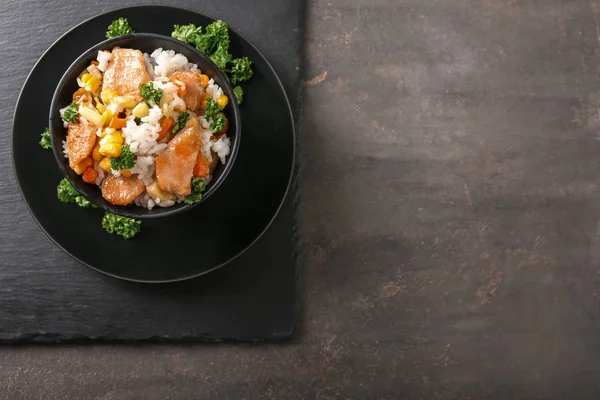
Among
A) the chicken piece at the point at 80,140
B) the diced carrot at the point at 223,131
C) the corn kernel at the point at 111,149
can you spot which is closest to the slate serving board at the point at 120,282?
the diced carrot at the point at 223,131

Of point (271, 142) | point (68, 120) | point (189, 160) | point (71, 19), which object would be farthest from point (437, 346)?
point (71, 19)

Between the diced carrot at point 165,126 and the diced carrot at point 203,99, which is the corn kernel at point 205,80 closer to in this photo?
the diced carrot at point 203,99

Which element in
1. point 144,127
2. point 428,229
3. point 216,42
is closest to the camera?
point 144,127

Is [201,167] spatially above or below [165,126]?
below

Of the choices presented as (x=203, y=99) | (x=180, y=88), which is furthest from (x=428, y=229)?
(x=180, y=88)

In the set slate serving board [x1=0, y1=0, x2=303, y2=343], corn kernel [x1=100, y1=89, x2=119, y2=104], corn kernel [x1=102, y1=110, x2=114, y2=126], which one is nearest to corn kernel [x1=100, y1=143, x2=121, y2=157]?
corn kernel [x1=102, y1=110, x2=114, y2=126]

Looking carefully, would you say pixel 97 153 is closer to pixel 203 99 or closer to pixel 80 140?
pixel 80 140

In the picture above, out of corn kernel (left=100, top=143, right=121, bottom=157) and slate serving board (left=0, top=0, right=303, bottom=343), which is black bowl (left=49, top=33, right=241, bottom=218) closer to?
corn kernel (left=100, top=143, right=121, bottom=157)
